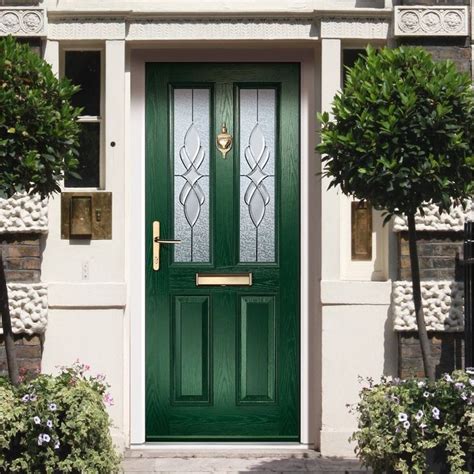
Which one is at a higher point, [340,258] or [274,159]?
[274,159]

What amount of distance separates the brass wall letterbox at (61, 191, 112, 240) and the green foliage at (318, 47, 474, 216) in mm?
2022

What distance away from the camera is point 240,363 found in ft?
28.4

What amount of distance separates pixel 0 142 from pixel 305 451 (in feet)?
10.4

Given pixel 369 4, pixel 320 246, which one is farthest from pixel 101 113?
pixel 369 4

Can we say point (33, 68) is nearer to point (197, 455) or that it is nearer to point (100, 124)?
point (100, 124)

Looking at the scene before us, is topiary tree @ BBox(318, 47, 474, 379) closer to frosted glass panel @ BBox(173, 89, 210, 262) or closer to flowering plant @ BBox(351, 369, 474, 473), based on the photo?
flowering plant @ BBox(351, 369, 474, 473)

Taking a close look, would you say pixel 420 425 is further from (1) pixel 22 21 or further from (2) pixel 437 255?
(1) pixel 22 21

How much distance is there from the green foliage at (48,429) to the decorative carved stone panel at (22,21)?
2.45 m

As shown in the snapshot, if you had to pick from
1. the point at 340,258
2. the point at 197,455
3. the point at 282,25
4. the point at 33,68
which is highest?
the point at 282,25

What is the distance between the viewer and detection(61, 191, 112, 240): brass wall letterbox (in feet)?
27.5

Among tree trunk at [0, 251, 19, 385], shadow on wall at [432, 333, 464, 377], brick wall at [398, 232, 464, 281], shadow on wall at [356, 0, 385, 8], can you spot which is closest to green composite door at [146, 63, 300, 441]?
shadow on wall at [356, 0, 385, 8]

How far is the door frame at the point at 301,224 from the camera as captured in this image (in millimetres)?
8594

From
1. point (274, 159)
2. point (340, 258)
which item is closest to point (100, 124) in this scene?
point (274, 159)

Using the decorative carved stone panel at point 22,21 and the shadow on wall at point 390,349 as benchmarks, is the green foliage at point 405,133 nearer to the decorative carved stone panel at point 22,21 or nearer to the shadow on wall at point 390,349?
the shadow on wall at point 390,349
